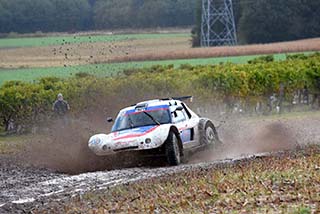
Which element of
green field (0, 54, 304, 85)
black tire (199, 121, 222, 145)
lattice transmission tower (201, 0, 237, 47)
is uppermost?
black tire (199, 121, 222, 145)

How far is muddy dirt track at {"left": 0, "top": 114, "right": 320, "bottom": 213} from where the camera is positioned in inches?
637

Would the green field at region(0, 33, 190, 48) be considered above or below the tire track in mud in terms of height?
below

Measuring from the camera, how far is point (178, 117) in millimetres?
21484

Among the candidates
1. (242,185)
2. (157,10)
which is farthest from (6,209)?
(157,10)

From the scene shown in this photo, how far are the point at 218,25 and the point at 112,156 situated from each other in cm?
6826

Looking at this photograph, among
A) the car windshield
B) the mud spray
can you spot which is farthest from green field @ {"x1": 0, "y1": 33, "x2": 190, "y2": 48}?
the car windshield

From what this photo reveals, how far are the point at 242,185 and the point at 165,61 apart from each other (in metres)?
46.9

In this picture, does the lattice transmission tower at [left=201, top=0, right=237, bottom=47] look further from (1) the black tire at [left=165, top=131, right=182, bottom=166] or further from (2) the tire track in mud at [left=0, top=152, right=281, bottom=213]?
(2) the tire track in mud at [left=0, top=152, right=281, bottom=213]

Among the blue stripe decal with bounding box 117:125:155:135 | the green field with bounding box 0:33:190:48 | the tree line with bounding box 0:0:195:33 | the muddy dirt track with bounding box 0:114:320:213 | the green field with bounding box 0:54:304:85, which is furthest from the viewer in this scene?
the tree line with bounding box 0:0:195:33

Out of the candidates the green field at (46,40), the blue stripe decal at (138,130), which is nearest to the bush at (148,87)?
the green field at (46,40)

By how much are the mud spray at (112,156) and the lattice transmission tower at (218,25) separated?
54.4 meters

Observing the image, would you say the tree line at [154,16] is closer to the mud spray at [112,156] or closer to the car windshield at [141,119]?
the mud spray at [112,156]

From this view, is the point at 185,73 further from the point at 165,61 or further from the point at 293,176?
the point at 293,176

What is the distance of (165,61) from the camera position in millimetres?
59625
